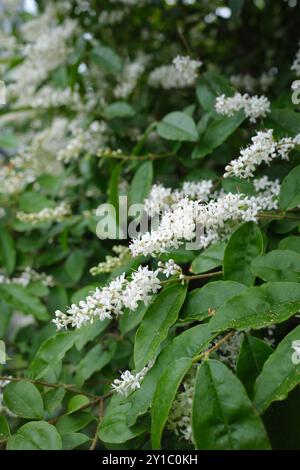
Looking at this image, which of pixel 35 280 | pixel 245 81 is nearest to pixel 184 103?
pixel 245 81

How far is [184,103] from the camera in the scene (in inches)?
96.0

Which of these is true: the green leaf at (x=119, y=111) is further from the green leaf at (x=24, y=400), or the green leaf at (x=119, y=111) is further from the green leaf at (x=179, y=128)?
the green leaf at (x=24, y=400)

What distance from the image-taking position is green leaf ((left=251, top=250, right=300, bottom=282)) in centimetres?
108

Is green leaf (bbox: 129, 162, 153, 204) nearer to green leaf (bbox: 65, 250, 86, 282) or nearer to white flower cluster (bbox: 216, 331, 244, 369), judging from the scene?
green leaf (bbox: 65, 250, 86, 282)

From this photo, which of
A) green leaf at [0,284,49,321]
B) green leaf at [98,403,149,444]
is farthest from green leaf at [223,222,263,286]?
green leaf at [0,284,49,321]

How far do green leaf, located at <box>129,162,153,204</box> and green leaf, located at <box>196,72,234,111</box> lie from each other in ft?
0.96

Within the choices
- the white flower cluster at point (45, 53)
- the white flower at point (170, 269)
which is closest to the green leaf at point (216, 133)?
the white flower at point (170, 269)

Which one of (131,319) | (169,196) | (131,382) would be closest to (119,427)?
(131,382)

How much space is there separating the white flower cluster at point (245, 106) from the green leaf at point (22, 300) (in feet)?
2.97

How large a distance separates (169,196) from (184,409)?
25.7 inches

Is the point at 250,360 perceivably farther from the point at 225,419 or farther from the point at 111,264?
the point at 111,264

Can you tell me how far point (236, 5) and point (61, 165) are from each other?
1.10 meters

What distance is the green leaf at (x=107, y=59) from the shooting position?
2137mm
